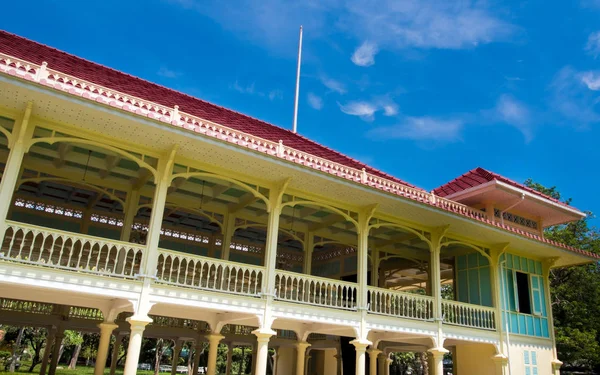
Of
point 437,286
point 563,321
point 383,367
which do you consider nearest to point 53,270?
point 437,286

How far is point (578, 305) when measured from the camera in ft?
79.3

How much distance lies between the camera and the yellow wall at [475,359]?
1543cm

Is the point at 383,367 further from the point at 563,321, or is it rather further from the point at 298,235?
the point at 563,321

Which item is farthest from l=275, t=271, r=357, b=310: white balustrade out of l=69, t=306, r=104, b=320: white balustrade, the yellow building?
l=69, t=306, r=104, b=320: white balustrade

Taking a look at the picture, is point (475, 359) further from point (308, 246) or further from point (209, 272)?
point (209, 272)

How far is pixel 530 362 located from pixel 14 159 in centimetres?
1567

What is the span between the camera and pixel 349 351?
1886 centimetres

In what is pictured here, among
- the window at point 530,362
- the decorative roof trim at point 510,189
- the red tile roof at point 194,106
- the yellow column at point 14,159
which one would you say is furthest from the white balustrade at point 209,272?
the window at point 530,362

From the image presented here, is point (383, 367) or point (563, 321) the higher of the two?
point (563, 321)

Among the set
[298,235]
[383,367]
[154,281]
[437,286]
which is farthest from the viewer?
[383,367]

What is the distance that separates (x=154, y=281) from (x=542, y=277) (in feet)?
46.0

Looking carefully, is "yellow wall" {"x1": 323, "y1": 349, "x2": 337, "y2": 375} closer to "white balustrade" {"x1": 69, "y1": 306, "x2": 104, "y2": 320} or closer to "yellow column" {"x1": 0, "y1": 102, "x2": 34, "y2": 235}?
"white balustrade" {"x1": 69, "y1": 306, "x2": 104, "y2": 320}

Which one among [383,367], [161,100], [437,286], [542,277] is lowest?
[383,367]

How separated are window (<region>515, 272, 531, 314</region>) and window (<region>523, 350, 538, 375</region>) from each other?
4.88 ft
